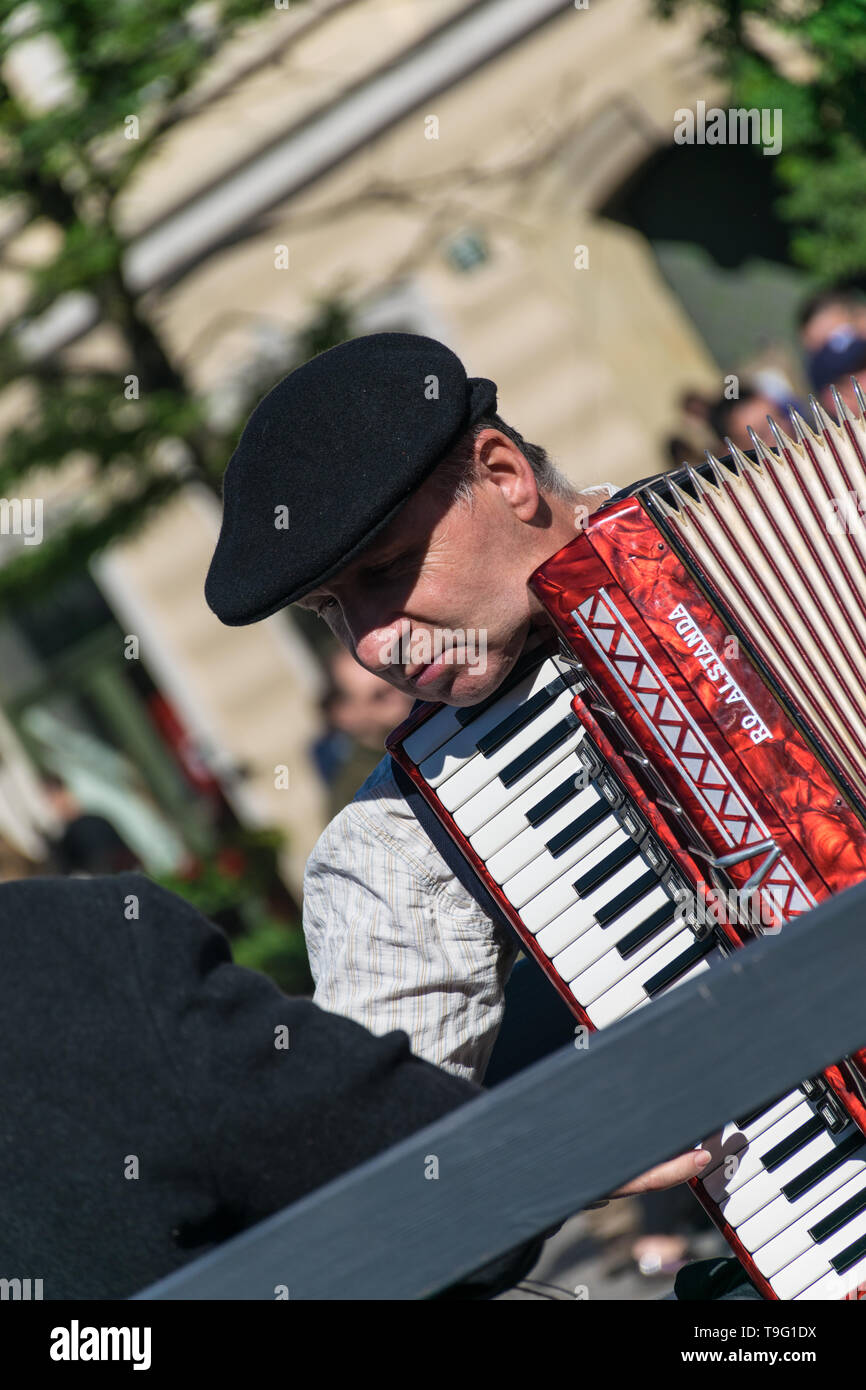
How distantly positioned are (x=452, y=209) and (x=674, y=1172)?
22.3 ft

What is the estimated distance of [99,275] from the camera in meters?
5.83

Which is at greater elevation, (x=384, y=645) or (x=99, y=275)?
(x=384, y=645)

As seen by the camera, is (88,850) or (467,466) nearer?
(467,466)

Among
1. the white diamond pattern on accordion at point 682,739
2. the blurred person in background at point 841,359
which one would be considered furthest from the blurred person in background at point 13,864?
the white diamond pattern on accordion at point 682,739

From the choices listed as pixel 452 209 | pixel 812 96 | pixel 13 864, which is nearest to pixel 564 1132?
pixel 812 96

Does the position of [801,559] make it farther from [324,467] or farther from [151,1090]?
[151,1090]

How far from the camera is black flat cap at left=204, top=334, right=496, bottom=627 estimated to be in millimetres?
1937

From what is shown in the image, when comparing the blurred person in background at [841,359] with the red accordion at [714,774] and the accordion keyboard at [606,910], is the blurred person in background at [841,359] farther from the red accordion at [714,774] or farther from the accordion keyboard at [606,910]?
the accordion keyboard at [606,910]

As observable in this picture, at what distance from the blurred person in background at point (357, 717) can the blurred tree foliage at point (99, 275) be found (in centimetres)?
109

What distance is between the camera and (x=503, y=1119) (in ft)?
4.18

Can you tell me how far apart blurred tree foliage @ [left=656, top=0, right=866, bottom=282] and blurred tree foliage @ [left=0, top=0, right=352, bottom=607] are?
6.18ft

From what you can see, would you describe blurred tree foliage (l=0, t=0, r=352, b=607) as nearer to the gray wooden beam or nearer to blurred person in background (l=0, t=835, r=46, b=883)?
blurred person in background (l=0, t=835, r=46, b=883)

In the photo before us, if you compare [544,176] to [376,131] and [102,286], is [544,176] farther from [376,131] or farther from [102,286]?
[102,286]

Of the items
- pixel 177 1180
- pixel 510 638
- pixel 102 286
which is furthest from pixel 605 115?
pixel 177 1180
